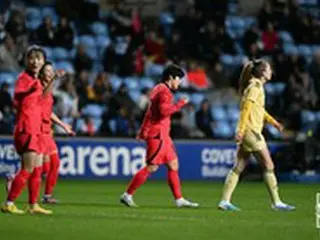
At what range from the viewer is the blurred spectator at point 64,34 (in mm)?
27625

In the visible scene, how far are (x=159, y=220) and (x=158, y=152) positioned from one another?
9.60 feet

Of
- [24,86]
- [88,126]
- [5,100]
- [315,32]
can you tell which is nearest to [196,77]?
[88,126]

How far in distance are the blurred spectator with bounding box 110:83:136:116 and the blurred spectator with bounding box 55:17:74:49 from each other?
1.87 metres

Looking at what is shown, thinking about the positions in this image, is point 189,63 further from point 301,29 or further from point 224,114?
point 301,29

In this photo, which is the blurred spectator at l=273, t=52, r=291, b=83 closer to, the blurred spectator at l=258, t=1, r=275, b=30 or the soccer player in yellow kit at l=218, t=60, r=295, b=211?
the blurred spectator at l=258, t=1, r=275, b=30

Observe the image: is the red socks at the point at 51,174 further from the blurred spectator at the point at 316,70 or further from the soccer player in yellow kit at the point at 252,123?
the blurred spectator at the point at 316,70

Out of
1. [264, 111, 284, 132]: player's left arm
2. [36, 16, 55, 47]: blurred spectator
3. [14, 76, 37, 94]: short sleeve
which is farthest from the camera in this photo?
[36, 16, 55, 47]: blurred spectator

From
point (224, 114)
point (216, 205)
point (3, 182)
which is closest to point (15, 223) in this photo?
point (216, 205)

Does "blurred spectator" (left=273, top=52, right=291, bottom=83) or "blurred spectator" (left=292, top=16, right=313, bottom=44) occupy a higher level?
"blurred spectator" (left=292, top=16, right=313, bottom=44)

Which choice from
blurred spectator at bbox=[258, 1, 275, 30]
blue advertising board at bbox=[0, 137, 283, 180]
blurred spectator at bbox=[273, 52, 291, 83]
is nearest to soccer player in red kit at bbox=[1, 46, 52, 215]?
blue advertising board at bbox=[0, 137, 283, 180]

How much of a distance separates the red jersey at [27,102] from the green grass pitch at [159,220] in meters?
1.10

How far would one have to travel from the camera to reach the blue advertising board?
2486cm

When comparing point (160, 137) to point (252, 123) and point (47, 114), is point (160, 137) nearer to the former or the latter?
point (252, 123)

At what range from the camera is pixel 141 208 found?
16516mm
